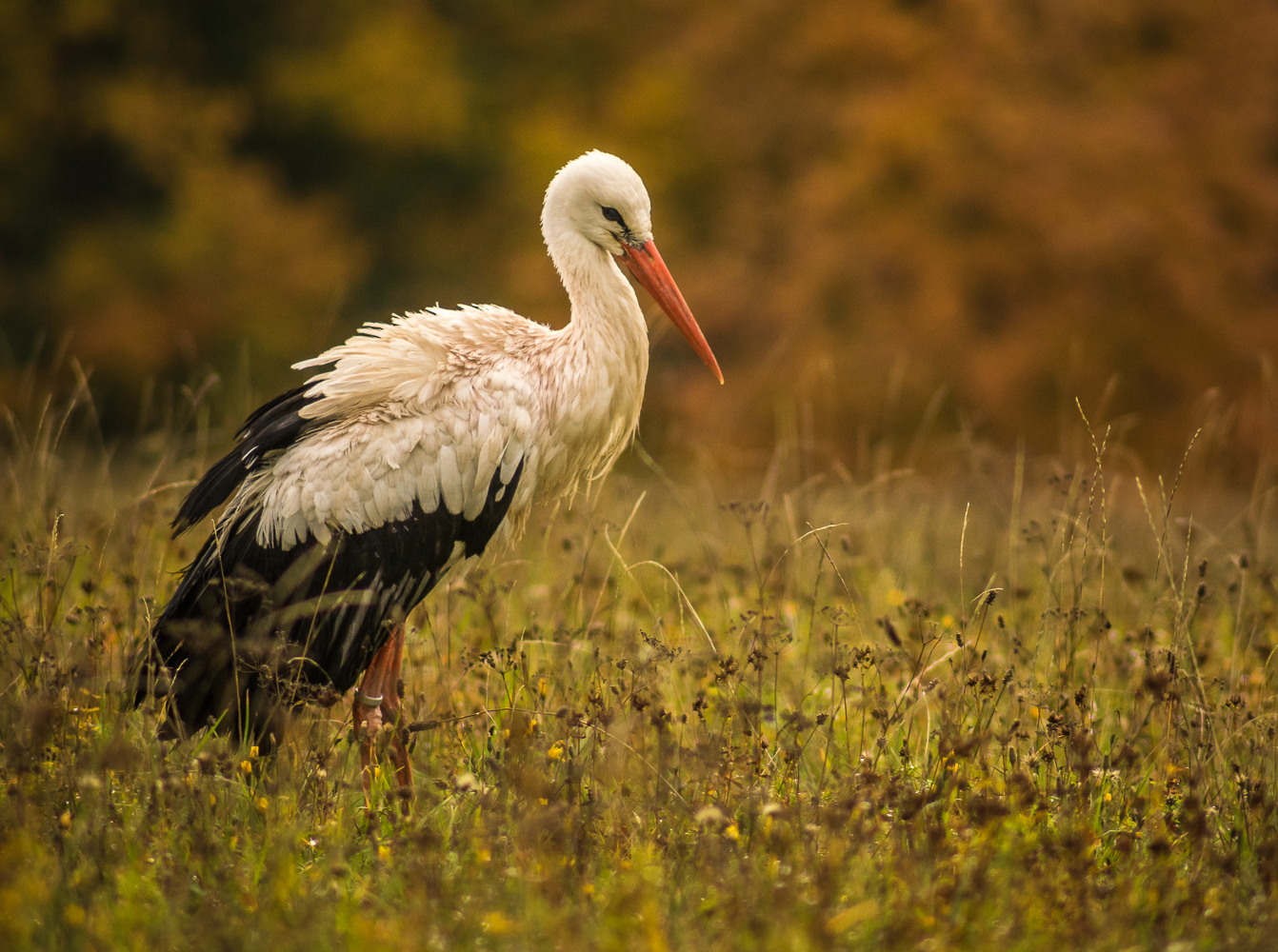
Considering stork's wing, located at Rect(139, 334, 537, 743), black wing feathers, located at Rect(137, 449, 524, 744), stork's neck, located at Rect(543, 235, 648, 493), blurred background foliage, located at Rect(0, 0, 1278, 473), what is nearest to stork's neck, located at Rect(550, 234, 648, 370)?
stork's neck, located at Rect(543, 235, 648, 493)

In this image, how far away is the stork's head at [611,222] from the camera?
358 cm

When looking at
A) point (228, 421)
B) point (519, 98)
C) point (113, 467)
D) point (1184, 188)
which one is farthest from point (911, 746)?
point (519, 98)

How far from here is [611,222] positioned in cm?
364

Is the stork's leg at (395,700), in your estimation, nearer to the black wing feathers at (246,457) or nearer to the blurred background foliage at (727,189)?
the black wing feathers at (246,457)

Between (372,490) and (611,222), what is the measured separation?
116 cm

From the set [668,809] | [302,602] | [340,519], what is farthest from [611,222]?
[668,809]

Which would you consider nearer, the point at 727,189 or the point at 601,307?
the point at 601,307

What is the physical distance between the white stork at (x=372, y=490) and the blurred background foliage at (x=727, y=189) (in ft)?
6.35

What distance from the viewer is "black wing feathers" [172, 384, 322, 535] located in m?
3.35

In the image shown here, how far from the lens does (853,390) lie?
9.98m

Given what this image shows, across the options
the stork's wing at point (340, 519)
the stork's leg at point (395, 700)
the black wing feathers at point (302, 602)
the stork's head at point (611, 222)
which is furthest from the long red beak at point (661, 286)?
the stork's leg at point (395, 700)

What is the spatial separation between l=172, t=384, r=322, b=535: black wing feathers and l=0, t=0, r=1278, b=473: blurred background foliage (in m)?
2.31

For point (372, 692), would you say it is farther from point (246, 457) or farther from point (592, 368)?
point (592, 368)

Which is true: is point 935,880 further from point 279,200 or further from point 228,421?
point 279,200
